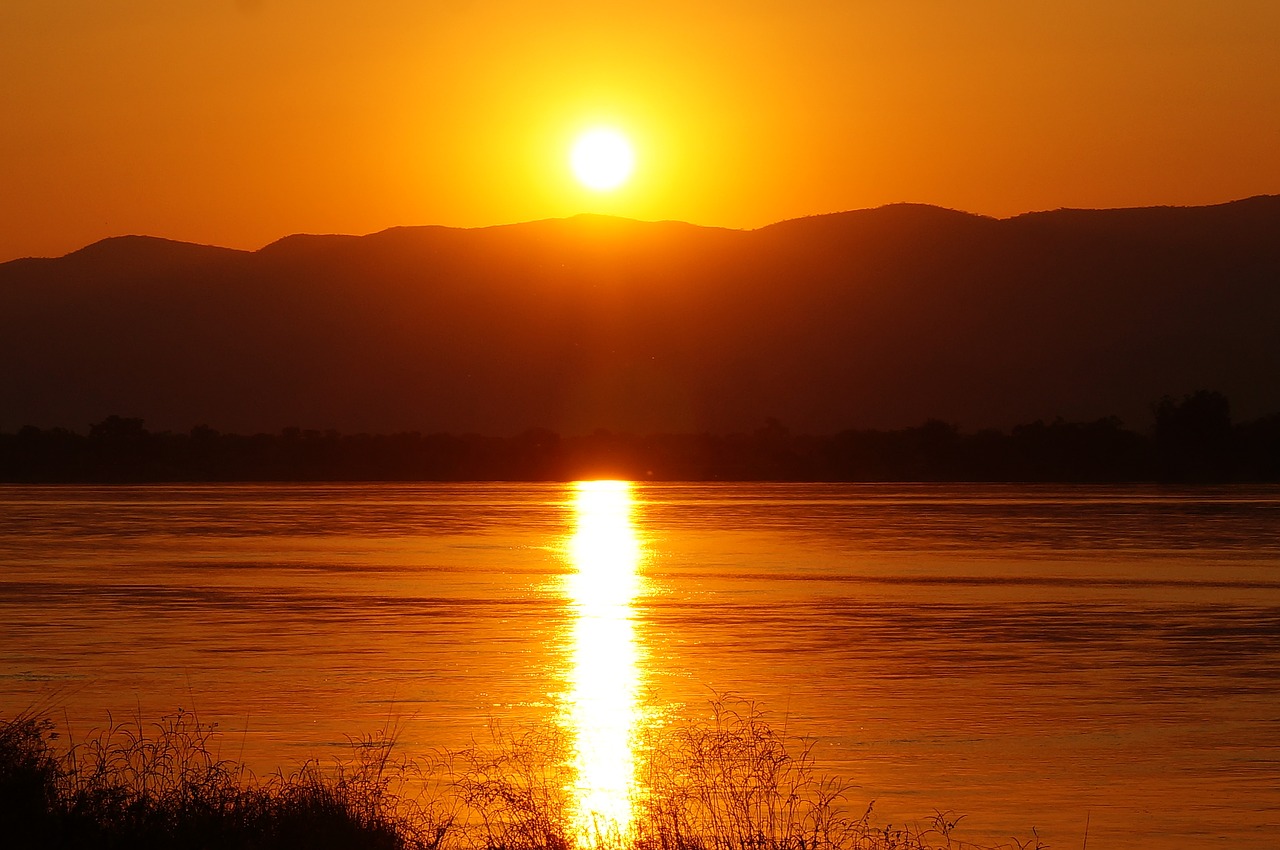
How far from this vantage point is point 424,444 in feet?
486

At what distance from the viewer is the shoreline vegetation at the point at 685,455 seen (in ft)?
426

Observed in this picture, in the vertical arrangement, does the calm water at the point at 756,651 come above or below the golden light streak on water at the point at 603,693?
above

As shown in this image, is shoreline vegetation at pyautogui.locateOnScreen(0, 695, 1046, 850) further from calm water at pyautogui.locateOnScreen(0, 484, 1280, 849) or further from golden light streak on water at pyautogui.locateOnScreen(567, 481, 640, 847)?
calm water at pyautogui.locateOnScreen(0, 484, 1280, 849)

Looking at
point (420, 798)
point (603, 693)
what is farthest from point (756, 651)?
point (420, 798)

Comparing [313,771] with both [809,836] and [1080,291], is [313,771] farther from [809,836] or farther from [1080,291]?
[1080,291]

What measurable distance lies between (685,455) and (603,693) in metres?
128

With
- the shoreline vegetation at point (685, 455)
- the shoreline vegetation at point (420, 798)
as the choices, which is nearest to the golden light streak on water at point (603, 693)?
the shoreline vegetation at point (420, 798)

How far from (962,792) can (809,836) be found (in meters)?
2.92

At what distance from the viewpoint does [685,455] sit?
490 ft

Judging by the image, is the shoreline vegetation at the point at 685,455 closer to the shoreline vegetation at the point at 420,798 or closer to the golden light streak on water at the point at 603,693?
the golden light streak on water at the point at 603,693

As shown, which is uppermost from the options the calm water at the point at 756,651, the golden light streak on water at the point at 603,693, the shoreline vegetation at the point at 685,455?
the shoreline vegetation at the point at 685,455

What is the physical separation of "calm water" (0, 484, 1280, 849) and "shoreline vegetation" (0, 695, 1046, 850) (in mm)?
505

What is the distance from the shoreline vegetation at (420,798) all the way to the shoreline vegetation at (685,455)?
119 metres

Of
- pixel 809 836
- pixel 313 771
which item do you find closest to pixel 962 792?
pixel 809 836
